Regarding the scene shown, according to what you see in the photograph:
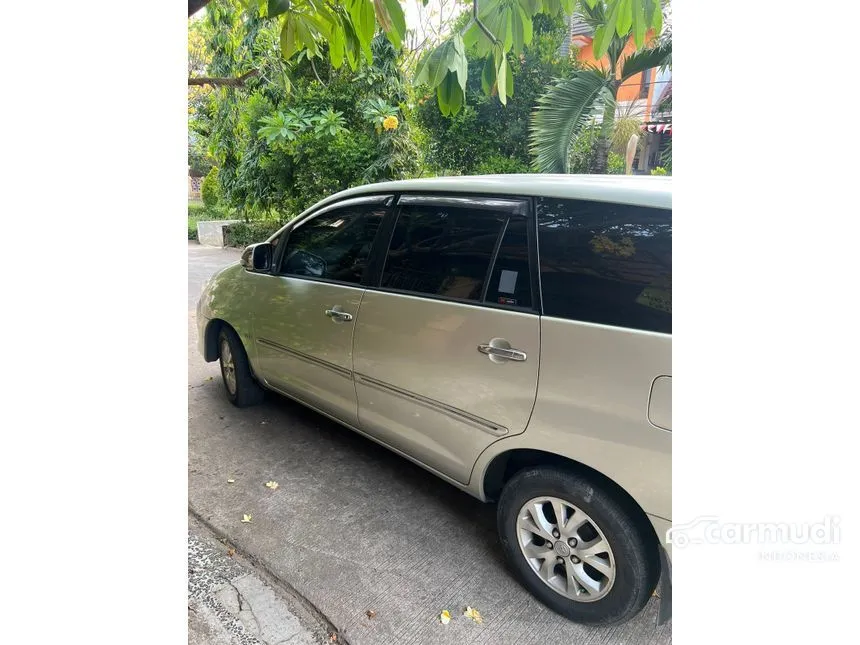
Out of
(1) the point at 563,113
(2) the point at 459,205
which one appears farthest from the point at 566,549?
(1) the point at 563,113

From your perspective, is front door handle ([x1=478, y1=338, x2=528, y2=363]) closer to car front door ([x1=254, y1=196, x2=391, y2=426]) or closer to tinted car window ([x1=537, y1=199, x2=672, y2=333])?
tinted car window ([x1=537, y1=199, x2=672, y2=333])

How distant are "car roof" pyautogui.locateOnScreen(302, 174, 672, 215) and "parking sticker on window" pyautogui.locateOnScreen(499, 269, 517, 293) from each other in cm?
33

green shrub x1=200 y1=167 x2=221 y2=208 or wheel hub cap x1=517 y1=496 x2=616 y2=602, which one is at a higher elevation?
green shrub x1=200 y1=167 x2=221 y2=208

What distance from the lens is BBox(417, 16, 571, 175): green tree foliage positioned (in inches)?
339

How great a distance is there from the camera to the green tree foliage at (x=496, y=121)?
8.61m

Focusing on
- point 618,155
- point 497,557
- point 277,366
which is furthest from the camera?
point 618,155

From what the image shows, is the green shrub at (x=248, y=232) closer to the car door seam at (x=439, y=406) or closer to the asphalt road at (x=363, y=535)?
the asphalt road at (x=363, y=535)

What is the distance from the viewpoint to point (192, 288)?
8.66 m

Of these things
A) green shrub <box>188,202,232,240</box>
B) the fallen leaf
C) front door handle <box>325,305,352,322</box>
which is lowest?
the fallen leaf

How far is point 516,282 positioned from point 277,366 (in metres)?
1.94

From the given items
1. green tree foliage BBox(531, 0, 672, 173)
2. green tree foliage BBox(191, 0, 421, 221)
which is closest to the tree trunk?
green tree foliage BBox(531, 0, 672, 173)
